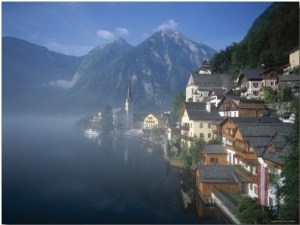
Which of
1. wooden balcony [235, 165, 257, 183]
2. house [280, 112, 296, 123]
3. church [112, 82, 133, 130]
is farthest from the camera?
church [112, 82, 133, 130]

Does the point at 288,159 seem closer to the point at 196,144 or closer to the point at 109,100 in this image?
the point at 196,144

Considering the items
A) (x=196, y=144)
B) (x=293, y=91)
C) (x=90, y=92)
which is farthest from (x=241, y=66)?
(x=90, y=92)

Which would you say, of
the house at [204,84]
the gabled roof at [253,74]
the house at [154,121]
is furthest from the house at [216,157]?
the house at [154,121]

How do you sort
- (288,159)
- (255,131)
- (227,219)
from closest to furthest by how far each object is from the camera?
1. (288,159)
2. (227,219)
3. (255,131)

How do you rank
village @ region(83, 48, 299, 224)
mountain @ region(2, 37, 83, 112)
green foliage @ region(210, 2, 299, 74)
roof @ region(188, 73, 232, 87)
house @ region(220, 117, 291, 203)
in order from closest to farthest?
village @ region(83, 48, 299, 224) → house @ region(220, 117, 291, 203) → green foliage @ region(210, 2, 299, 74) → roof @ region(188, 73, 232, 87) → mountain @ region(2, 37, 83, 112)

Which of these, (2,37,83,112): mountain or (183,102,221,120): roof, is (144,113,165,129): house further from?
(183,102,221,120): roof

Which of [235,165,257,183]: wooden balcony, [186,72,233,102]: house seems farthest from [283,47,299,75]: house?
[235,165,257,183]: wooden balcony

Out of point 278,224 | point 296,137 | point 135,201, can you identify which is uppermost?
point 296,137
